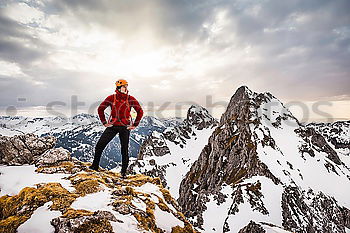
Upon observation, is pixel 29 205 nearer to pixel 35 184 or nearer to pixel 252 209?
pixel 35 184

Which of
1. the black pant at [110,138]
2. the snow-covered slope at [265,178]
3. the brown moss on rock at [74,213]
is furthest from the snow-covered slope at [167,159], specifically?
the brown moss on rock at [74,213]

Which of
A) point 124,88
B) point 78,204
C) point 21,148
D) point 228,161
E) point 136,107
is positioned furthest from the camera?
point 228,161

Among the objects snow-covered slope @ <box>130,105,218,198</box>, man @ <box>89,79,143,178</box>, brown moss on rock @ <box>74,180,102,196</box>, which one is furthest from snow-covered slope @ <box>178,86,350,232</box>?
snow-covered slope @ <box>130,105,218,198</box>

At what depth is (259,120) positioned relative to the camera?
9444cm

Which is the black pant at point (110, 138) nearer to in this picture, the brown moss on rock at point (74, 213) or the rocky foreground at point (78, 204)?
the rocky foreground at point (78, 204)

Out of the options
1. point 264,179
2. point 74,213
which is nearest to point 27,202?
A: point 74,213

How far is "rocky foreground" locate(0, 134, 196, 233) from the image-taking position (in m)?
5.11

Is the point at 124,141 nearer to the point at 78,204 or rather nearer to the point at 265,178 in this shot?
the point at 78,204

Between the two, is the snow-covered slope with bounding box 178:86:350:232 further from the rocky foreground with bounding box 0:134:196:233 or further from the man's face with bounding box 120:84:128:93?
the man's face with bounding box 120:84:128:93

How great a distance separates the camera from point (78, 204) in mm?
6238

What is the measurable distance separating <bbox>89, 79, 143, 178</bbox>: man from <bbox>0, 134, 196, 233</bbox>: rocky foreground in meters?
1.77

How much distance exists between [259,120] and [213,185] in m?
36.4

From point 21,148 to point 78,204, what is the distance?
758 centimetres

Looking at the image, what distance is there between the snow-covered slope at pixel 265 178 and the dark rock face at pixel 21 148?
1464 inches
